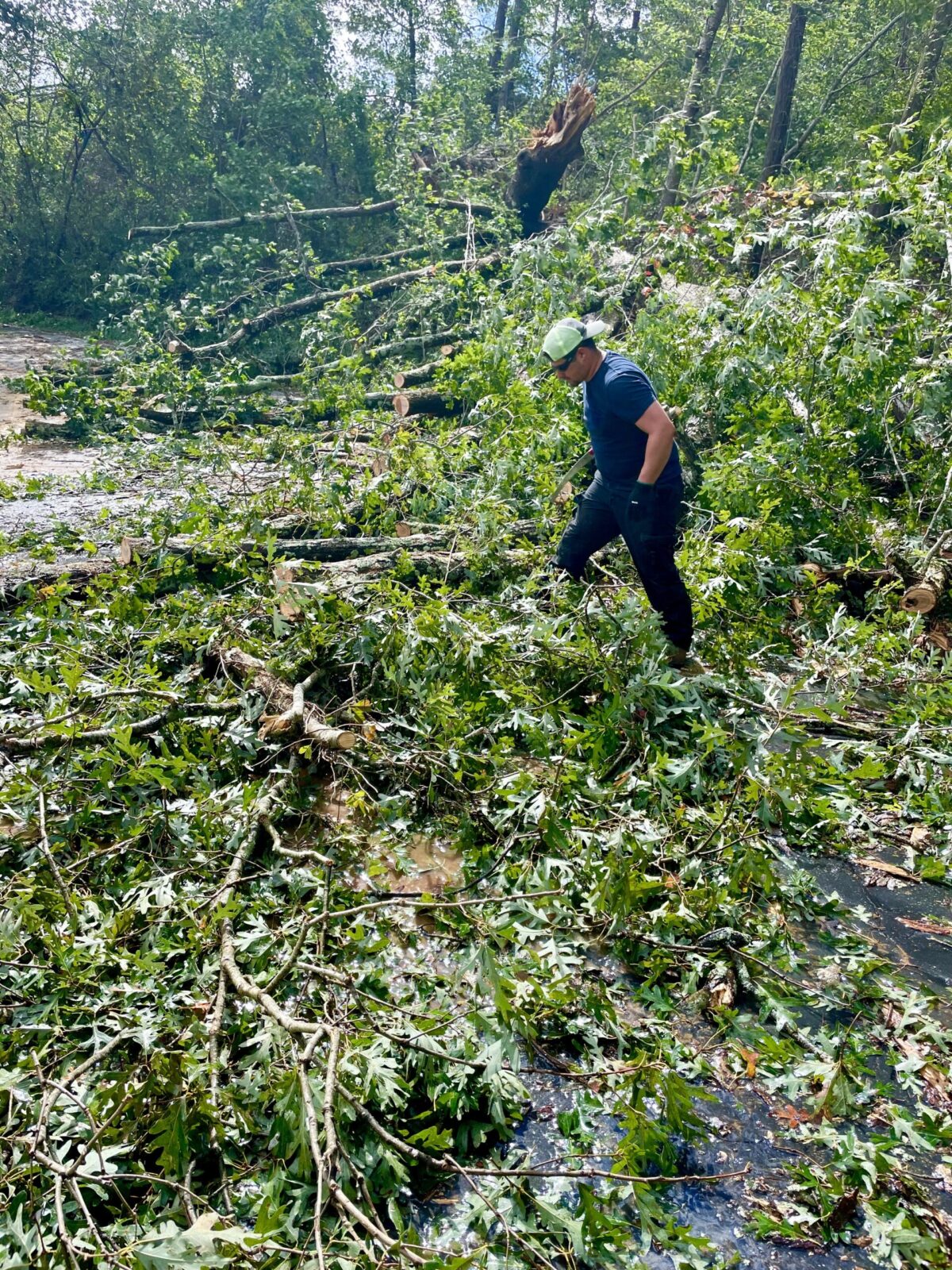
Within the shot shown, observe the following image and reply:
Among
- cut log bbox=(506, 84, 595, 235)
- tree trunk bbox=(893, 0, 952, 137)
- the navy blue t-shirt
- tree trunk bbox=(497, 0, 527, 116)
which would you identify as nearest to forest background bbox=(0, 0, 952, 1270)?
the navy blue t-shirt

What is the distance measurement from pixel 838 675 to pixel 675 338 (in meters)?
3.06

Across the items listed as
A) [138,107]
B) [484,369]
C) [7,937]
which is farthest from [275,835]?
[138,107]

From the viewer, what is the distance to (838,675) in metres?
4.28

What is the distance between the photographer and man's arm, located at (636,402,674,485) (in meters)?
3.73

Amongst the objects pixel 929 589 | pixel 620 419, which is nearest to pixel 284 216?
pixel 620 419

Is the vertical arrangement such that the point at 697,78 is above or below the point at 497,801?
above

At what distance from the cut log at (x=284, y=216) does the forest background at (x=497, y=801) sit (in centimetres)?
356

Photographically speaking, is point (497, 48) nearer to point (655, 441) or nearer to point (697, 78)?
point (697, 78)

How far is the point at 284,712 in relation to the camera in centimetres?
352

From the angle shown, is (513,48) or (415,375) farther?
(513,48)

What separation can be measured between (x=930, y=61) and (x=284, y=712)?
17.3m

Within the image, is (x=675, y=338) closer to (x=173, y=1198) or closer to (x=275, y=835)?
(x=275, y=835)

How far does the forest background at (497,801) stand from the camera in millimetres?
A: 1944

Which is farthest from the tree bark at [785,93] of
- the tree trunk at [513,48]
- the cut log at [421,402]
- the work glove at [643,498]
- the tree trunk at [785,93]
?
the work glove at [643,498]
